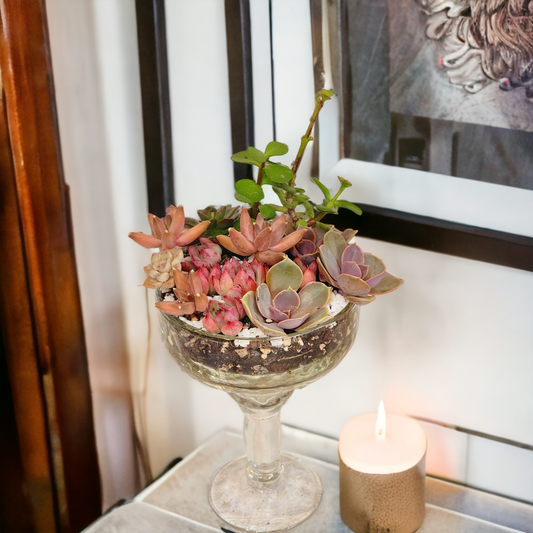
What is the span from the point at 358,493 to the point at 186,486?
0.19 metres

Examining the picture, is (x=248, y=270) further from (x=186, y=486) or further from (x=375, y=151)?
(x=186, y=486)

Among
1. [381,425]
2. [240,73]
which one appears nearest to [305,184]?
[240,73]

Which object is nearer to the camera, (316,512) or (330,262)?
(330,262)

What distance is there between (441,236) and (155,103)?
0.31m

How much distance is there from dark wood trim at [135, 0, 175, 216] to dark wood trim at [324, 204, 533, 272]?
0.19 meters

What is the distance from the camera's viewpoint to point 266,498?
59cm

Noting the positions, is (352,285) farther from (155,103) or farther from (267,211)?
(155,103)

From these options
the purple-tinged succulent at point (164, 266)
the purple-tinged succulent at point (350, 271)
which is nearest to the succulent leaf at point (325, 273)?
the purple-tinged succulent at point (350, 271)

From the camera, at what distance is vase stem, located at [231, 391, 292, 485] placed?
0.55 metres

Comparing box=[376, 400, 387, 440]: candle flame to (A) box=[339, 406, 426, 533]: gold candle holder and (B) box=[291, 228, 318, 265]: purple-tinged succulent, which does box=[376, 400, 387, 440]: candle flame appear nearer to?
(A) box=[339, 406, 426, 533]: gold candle holder

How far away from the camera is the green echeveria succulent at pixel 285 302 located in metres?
0.41

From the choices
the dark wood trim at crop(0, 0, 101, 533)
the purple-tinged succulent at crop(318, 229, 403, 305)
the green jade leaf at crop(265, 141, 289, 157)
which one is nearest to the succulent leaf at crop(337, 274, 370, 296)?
the purple-tinged succulent at crop(318, 229, 403, 305)

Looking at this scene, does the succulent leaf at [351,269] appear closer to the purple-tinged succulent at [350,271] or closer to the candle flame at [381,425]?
the purple-tinged succulent at [350,271]

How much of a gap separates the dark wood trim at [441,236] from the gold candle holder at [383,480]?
166 mm
